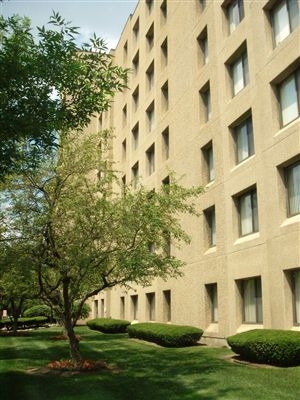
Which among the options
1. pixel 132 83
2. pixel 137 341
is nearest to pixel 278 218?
pixel 137 341

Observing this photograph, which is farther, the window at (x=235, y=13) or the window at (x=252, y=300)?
the window at (x=235, y=13)

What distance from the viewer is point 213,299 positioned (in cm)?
2461

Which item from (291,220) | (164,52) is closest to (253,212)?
(291,220)

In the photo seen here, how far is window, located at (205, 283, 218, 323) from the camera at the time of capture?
79.6ft

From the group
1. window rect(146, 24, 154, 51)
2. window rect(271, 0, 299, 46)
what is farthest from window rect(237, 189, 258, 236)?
window rect(146, 24, 154, 51)

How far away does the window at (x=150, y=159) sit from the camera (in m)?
36.5

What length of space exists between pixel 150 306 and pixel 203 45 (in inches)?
719

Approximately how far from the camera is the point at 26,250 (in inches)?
653

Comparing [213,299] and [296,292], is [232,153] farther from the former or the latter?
[296,292]

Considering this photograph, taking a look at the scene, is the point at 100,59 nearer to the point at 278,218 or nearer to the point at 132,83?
the point at 278,218

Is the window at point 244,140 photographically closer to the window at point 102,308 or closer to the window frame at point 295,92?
the window frame at point 295,92

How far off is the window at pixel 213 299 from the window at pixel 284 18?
12206 millimetres

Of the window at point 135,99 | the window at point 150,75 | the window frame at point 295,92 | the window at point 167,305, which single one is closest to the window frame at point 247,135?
the window frame at point 295,92

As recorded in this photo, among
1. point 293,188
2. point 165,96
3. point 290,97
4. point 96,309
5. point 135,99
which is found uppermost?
point 135,99
